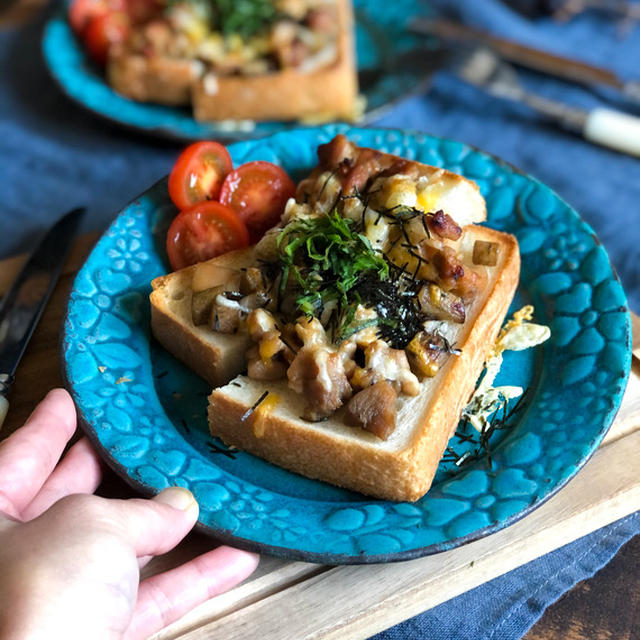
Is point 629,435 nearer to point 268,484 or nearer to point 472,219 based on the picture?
point 472,219

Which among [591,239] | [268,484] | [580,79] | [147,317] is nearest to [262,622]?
[268,484]

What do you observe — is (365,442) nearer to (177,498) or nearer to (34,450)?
(177,498)

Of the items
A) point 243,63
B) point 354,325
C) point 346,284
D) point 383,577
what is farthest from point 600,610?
point 243,63

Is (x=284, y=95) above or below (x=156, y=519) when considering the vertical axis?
below

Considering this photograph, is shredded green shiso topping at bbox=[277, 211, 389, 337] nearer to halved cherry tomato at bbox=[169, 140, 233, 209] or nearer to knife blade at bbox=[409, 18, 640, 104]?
halved cherry tomato at bbox=[169, 140, 233, 209]

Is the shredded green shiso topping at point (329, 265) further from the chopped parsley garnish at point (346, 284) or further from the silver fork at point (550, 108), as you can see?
the silver fork at point (550, 108)

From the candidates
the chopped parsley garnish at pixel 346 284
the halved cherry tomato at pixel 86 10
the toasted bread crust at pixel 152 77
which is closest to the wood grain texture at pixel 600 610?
the chopped parsley garnish at pixel 346 284
